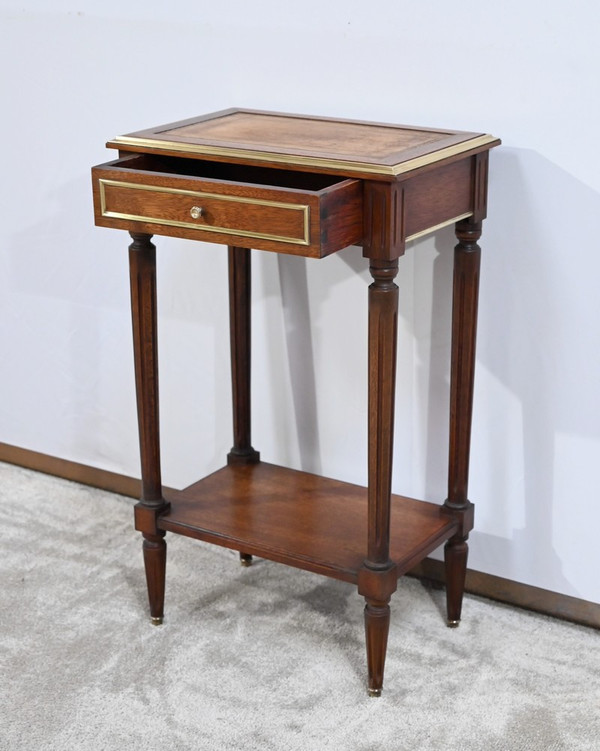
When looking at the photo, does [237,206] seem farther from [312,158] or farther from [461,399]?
[461,399]

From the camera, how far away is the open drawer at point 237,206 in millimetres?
1812

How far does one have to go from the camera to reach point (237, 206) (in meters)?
1.89

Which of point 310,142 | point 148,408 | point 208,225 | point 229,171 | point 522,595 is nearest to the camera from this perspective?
point 208,225

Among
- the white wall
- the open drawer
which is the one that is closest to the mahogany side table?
the open drawer

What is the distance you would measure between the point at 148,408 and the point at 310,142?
61cm

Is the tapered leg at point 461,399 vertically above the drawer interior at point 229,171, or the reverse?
the drawer interior at point 229,171

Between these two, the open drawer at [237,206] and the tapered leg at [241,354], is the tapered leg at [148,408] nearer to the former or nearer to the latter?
the open drawer at [237,206]

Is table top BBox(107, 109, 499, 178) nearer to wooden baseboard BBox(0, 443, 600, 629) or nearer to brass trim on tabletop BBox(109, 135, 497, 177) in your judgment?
brass trim on tabletop BBox(109, 135, 497, 177)

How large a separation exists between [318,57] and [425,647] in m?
1.17

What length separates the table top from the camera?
1.88m

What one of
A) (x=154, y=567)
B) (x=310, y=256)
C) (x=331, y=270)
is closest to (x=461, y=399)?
(x=331, y=270)

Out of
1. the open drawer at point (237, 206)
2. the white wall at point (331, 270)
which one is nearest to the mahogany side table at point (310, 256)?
the open drawer at point (237, 206)

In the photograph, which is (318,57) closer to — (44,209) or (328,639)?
(44,209)

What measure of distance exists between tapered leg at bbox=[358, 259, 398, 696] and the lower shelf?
2.0 inches
